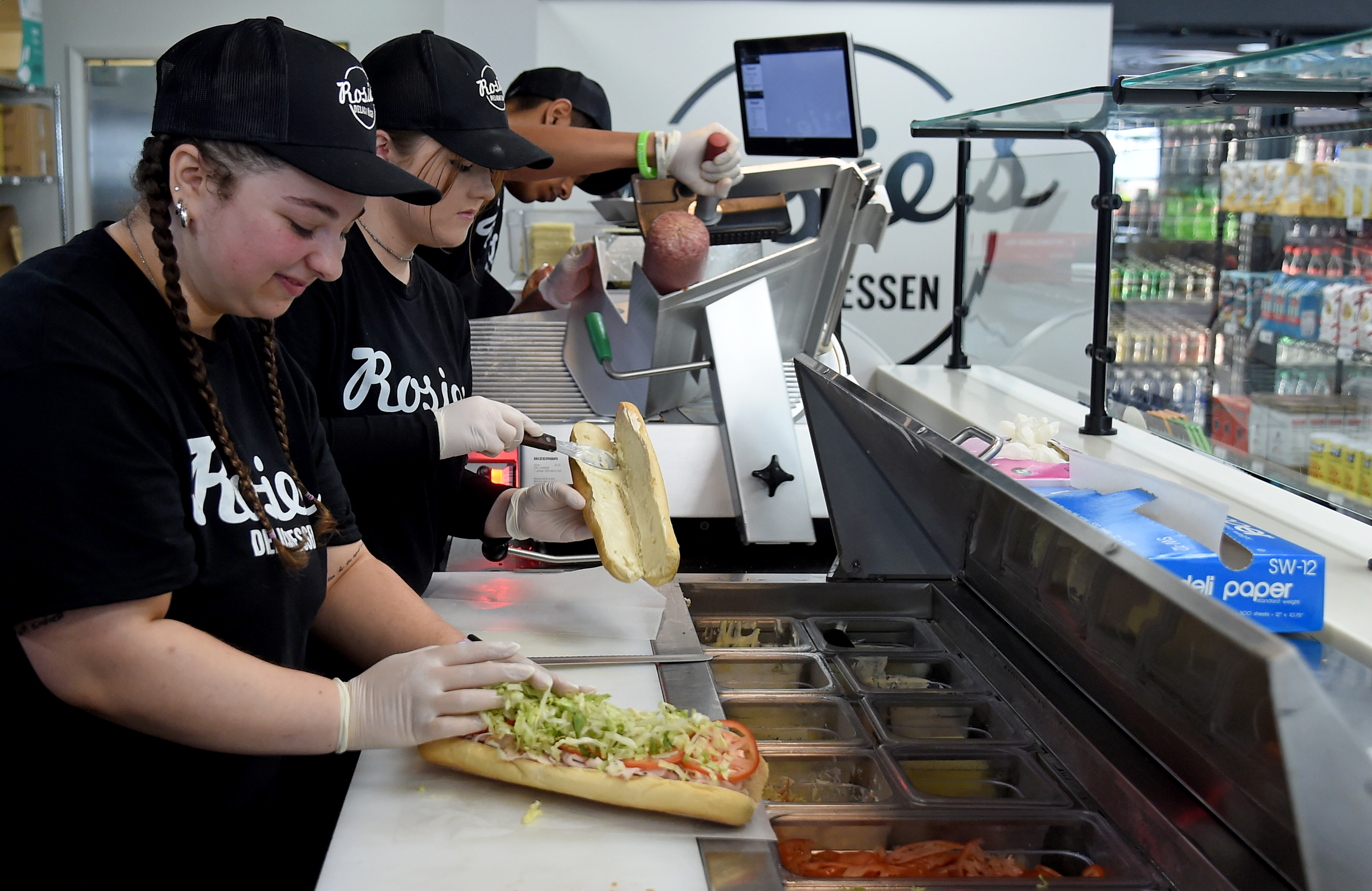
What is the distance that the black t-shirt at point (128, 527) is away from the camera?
3.49 ft

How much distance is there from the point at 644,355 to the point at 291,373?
1120mm

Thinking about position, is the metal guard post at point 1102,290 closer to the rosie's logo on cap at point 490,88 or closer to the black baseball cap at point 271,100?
the rosie's logo on cap at point 490,88

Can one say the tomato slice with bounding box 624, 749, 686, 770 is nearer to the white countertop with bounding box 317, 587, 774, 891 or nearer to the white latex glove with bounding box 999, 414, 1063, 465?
the white countertop with bounding box 317, 587, 774, 891

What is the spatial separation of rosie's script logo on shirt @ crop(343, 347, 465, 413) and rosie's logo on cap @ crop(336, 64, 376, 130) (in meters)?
0.63

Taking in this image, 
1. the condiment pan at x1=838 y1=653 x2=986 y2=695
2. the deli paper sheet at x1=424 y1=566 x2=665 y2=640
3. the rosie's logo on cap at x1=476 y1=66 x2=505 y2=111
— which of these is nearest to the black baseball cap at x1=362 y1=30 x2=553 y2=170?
the rosie's logo on cap at x1=476 y1=66 x2=505 y2=111

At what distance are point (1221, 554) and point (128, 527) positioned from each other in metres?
1.32

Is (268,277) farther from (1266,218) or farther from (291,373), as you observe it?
(1266,218)

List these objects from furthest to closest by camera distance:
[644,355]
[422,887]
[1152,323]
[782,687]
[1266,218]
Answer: [1152,323]
[1266,218]
[644,355]
[782,687]
[422,887]

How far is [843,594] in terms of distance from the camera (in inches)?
80.8

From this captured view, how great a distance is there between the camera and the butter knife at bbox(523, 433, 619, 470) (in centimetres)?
203

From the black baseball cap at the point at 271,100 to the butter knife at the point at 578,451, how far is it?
33.5 inches

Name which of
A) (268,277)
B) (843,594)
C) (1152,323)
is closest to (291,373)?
(268,277)

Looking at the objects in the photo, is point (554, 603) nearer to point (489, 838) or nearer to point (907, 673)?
point (907, 673)

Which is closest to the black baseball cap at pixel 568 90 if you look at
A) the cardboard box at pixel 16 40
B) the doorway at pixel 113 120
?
the cardboard box at pixel 16 40
